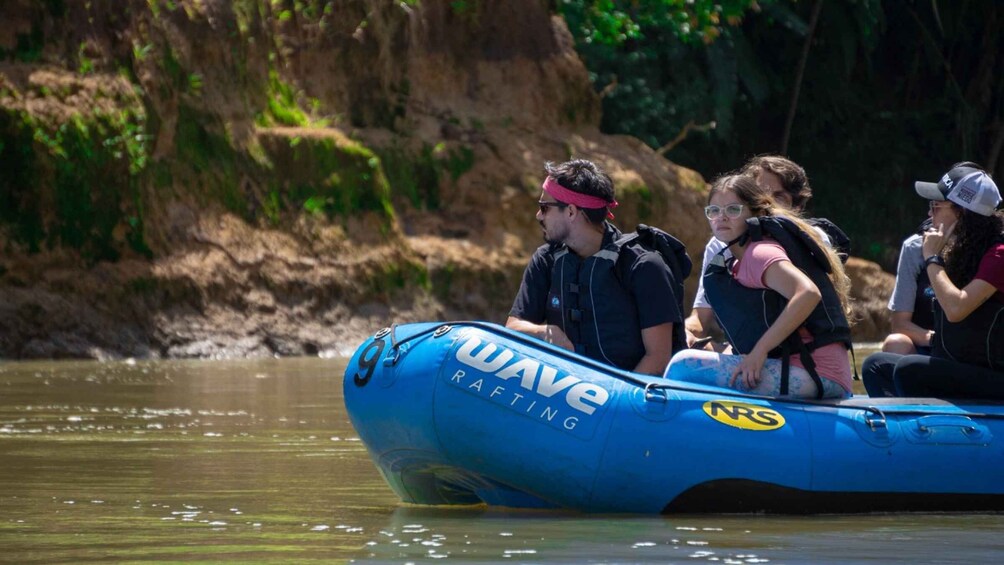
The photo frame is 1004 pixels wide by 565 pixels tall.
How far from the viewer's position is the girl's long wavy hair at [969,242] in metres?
6.04

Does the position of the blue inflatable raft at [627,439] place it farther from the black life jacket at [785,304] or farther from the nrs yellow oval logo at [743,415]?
the black life jacket at [785,304]

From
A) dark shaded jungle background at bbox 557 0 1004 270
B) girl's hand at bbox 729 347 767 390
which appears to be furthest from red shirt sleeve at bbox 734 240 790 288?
dark shaded jungle background at bbox 557 0 1004 270

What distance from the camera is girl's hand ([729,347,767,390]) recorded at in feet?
18.9

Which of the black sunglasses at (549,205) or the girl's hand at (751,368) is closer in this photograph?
the girl's hand at (751,368)

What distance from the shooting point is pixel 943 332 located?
6172mm

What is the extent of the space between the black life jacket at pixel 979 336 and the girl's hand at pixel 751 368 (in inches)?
31.6

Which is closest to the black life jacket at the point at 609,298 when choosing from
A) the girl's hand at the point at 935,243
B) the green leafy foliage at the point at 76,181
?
the girl's hand at the point at 935,243

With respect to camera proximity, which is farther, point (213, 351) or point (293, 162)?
point (293, 162)

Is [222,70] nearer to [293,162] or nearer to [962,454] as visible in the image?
[293,162]

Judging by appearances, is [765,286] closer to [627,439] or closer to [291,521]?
[627,439]

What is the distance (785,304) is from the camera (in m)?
5.79

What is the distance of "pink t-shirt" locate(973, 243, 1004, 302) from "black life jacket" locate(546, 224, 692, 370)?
1086 millimetres

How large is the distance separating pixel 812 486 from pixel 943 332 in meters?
0.90

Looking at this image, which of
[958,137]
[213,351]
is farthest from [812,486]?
[958,137]
